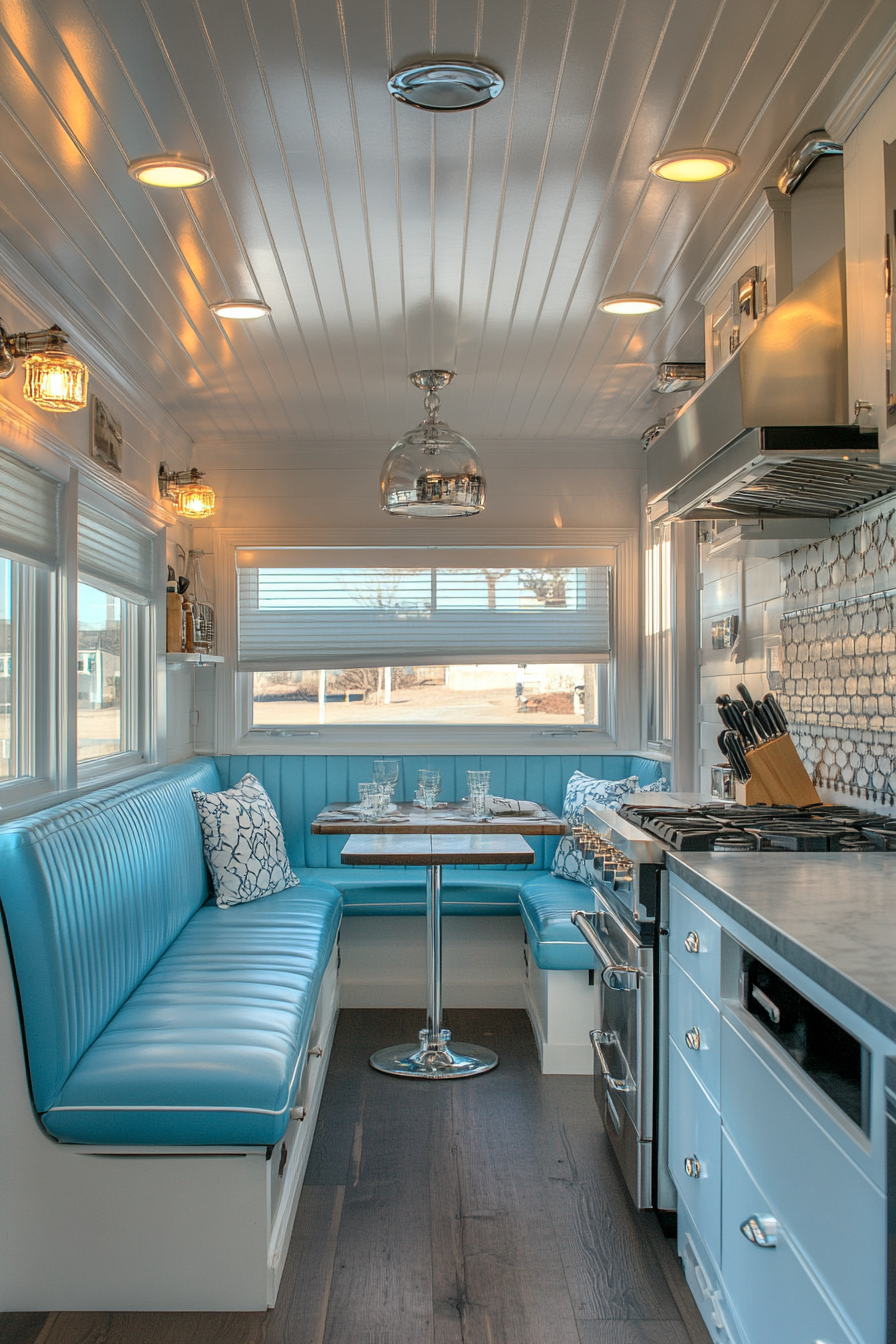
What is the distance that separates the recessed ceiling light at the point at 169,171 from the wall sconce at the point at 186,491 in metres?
2.19

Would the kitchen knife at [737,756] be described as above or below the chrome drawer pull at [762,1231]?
above

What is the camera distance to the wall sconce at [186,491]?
15.2ft

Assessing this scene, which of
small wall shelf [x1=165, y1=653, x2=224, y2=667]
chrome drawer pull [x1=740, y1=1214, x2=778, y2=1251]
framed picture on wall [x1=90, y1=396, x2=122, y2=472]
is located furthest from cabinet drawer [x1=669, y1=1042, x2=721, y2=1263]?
small wall shelf [x1=165, y1=653, x2=224, y2=667]

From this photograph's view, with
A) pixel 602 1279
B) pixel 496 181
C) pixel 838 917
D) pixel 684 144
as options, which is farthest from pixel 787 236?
pixel 602 1279

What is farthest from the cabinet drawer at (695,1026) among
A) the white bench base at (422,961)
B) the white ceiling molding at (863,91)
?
the white bench base at (422,961)

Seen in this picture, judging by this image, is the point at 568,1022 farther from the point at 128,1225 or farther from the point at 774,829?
the point at 128,1225

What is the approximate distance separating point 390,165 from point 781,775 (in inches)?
72.9

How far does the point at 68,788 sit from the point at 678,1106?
6.89ft

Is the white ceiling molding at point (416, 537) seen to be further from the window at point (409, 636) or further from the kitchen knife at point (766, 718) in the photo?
the kitchen knife at point (766, 718)

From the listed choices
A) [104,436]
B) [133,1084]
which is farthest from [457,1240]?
[104,436]

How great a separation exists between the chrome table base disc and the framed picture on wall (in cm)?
236

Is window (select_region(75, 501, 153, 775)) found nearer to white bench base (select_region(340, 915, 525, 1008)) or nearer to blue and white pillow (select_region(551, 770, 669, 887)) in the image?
white bench base (select_region(340, 915, 525, 1008))

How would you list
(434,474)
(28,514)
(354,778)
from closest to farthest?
(28,514) → (434,474) → (354,778)

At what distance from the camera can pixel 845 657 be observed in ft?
9.11
